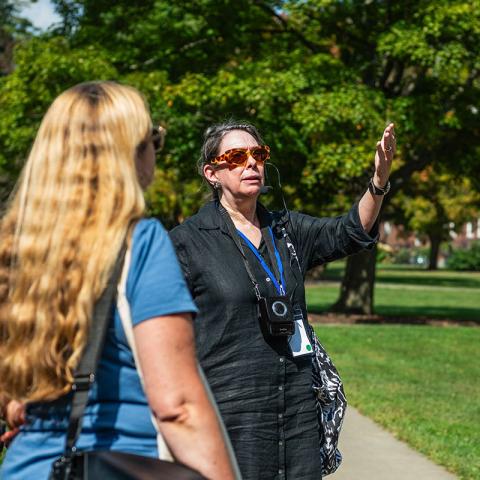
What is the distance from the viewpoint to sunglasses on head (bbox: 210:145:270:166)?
13.6ft

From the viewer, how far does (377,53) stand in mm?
21641

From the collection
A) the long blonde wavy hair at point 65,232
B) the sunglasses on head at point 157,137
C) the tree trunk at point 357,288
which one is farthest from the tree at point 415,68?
the long blonde wavy hair at point 65,232

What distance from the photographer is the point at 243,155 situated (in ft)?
13.6

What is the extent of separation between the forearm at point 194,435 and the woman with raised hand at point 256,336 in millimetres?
1593

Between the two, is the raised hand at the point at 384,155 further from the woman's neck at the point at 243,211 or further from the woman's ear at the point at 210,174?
the woman's ear at the point at 210,174

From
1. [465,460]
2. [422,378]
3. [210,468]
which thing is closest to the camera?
[210,468]

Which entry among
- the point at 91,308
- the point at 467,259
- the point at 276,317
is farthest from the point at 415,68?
the point at 467,259

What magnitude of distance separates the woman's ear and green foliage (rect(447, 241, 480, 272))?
2933 inches

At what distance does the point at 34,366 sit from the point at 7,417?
187mm

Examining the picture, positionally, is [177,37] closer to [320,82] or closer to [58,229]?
[320,82]

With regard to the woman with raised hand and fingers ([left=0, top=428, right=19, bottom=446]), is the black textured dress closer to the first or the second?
the woman with raised hand

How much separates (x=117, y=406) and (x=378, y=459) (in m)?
5.61

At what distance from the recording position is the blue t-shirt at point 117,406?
2186mm

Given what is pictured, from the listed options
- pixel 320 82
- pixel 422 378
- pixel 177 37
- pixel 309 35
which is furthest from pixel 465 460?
pixel 309 35
